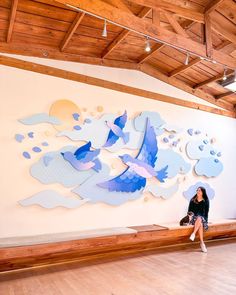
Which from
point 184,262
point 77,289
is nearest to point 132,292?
point 77,289

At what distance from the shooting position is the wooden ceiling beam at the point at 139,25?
309 centimetres

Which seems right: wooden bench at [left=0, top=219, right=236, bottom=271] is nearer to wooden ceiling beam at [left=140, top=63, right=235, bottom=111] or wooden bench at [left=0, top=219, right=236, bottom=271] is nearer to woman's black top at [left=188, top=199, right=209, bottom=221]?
woman's black top at [left=188, top=199, right=209, bottom=221]

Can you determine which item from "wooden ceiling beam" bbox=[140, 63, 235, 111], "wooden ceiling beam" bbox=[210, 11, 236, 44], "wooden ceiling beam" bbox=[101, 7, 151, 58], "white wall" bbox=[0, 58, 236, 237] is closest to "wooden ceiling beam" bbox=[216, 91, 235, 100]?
"wooden ceiling beam" bbox=[140, 63, 235, 111]

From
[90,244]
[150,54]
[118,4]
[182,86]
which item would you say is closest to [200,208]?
[90,244]

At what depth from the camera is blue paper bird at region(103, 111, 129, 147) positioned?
480 centimetres

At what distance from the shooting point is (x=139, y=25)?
345 cm

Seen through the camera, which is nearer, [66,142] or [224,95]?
[66,142]

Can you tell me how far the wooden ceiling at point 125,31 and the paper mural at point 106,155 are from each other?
98cm

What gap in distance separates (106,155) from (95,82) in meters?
1.32

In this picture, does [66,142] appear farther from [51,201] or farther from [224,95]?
[224,95]

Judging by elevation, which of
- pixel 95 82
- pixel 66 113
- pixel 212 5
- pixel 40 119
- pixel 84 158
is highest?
pixel 212 5

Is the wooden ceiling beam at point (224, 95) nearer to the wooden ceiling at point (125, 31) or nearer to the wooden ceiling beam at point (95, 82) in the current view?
the wooden ceiling beam at point (95, 82)

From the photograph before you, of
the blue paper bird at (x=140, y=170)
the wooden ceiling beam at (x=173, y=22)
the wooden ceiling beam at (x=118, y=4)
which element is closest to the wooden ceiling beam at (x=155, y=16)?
the wooden ceiling beam at (x=173, y=22)

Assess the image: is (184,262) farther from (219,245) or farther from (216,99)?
(216,99)
